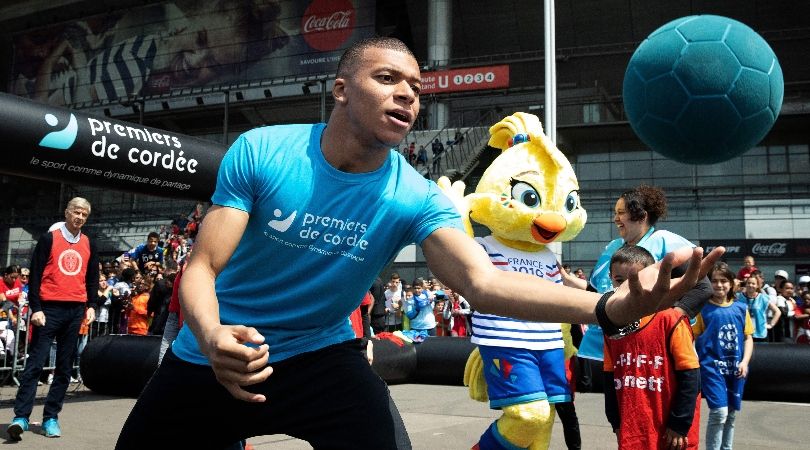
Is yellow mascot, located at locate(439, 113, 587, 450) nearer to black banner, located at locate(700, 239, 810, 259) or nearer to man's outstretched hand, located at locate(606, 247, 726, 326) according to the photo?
man's outstretched hand, located at locate(606, 247, 726, 326)

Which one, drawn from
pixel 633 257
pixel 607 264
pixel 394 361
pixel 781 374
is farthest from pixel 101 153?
pixel 781 374

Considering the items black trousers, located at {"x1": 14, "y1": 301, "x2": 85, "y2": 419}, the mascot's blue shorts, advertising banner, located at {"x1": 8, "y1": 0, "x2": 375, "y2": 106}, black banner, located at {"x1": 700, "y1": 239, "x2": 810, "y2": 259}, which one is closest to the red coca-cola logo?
advertising banner, located at {"x1": 8, "y1": 0, "x2": 375, "y2": 106}

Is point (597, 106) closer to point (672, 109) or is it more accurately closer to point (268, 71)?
point (268, 71)

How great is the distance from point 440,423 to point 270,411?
201 inches

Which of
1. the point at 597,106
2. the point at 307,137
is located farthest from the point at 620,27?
the point at 307,137

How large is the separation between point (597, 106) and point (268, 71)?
15.5 meters

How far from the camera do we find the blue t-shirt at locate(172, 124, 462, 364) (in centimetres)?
239

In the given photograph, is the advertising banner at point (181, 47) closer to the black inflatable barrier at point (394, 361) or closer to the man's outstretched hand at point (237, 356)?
the black inflatable barrier at point (394, 361)

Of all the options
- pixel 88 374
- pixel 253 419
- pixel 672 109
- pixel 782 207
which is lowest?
pixel 88 374

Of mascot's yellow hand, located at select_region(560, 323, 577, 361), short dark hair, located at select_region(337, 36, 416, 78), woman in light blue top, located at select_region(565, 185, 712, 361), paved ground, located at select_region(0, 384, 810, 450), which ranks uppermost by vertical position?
short dark hair, located at select_region(337, 36, 416, 78)

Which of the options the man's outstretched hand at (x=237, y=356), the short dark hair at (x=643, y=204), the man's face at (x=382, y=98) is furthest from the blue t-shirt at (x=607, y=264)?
the man's outstretched hand at (x=237, y=356)

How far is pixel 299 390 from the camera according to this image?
2.44 metres

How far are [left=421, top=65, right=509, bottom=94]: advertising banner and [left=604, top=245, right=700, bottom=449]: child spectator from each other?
2563cm

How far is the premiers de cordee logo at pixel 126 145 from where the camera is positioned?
654 cm
